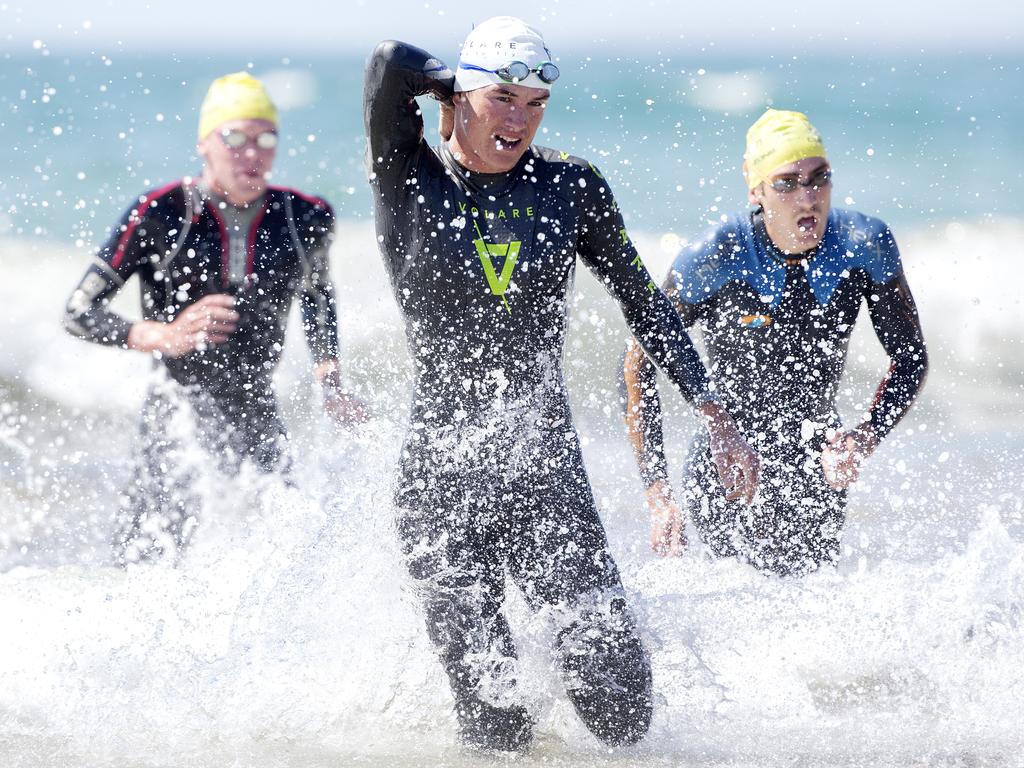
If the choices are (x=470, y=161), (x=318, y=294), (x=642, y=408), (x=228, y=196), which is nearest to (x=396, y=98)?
(x=470, y=161)

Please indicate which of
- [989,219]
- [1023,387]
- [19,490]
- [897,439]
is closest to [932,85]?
[989,219]

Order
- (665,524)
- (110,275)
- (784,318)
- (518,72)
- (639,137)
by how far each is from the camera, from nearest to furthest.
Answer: (518,72) → (665,524) → (784,318) → (110,275) → (639,137)

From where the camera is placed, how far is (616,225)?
375 cm

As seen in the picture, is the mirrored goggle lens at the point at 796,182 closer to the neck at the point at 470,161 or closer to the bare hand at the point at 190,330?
the neck at the point at 470,161

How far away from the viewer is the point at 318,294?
17.9 ft

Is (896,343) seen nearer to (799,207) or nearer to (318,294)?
(799,207)

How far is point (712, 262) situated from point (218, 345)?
2060mm

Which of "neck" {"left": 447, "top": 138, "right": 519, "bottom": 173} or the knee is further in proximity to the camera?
the knee

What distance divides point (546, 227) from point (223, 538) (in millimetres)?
2504

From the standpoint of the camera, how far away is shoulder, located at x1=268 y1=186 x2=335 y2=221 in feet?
18.3

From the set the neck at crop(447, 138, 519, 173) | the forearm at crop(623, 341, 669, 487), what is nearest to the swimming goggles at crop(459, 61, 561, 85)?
the neck at crop(447, 138, 519, 173)

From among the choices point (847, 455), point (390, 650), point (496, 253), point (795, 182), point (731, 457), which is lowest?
point (390, 650)

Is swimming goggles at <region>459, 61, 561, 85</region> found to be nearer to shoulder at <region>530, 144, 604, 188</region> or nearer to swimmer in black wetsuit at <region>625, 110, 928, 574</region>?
shoulder at <region>530, 144, 604, 188</region>

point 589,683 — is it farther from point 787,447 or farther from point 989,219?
point 989,219
